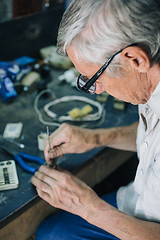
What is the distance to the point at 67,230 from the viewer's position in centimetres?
119

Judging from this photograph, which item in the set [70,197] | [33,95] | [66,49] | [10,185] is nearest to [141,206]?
[70,197]

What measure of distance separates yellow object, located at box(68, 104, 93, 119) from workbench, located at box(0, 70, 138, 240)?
90mm

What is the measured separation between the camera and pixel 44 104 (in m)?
1.65

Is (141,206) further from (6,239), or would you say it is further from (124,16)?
(124,16)

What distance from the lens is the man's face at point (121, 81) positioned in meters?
0.86

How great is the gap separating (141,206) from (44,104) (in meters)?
0.87

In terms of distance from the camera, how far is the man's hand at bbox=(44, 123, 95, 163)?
3.93 feet

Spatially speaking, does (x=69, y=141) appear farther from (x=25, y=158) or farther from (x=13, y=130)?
(x=13, y=130)

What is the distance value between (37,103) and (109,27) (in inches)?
39.2

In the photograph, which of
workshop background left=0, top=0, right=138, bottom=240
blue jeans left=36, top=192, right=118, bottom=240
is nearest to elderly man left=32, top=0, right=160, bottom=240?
blue jeans left=36, top=192, right=118, bottom=240

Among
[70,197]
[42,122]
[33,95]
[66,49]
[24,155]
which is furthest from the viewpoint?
[33,95]

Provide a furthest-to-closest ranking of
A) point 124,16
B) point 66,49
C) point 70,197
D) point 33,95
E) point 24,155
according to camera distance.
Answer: point 33,95, point 24,155, point 70,197, point 66,49, point 124,16

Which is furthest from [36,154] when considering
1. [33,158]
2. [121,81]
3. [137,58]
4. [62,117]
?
[137,58]

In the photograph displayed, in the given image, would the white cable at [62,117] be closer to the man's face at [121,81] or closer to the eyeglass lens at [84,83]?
the eyeglass lens at [84,83]
